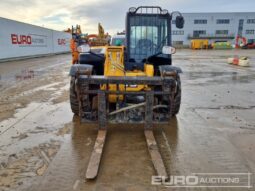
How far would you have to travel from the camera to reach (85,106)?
525 cm

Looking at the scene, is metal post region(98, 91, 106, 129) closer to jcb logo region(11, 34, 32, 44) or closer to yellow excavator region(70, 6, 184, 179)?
yellow excavator region(70, 6, 184, 179)

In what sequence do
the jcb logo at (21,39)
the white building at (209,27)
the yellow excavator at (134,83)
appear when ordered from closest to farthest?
the yellow excavator at (134,83), the jcb logo at (21,39), the white building at (209,27)

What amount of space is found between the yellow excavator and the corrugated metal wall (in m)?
18.7

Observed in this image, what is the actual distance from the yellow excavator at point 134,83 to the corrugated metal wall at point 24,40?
1875 centimetres

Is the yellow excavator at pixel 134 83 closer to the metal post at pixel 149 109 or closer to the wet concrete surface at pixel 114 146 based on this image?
the metal post at pixel 149 109

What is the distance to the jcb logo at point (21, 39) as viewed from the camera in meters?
23.7

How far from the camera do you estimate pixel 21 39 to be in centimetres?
2503

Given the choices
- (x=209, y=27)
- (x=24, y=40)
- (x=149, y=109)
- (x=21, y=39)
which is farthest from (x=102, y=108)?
(x=209, y=27)

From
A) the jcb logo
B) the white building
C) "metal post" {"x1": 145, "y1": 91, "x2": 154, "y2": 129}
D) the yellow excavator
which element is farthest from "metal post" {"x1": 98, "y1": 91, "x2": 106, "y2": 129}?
the white building

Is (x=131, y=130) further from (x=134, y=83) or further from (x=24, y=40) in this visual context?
(x=24, y=40)

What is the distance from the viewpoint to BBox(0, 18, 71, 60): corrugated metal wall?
2223cm

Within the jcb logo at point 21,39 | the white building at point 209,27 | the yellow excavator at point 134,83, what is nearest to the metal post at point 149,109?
the yellow excavator at point 134,83

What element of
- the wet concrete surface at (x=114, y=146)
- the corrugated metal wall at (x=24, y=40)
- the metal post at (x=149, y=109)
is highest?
the corrugated metal wall at (x=24, y=40)

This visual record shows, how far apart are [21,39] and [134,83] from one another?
23.4 meters
